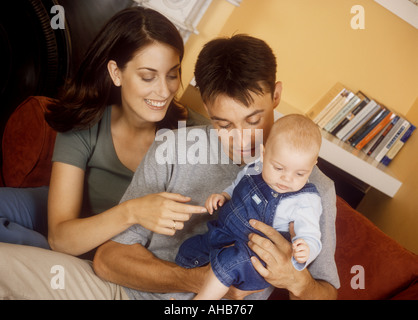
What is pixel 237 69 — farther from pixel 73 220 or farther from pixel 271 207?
pixel 73 220

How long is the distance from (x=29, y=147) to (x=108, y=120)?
1.20 feet

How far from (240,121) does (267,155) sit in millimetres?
176

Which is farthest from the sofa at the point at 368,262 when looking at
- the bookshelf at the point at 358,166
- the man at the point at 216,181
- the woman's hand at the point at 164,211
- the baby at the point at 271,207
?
the bookshelf at the point at 358,166

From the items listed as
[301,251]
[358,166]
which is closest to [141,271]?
[301,251]

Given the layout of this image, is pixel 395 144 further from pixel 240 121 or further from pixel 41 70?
pixel 41 70

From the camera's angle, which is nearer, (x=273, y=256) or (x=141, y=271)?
(x=273, y=256)

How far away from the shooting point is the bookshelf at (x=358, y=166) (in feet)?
6.79

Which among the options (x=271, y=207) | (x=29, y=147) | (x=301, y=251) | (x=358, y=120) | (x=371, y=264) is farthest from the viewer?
(x=358, y=120)

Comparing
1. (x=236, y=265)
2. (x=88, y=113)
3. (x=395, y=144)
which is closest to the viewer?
(x=236, y=265)

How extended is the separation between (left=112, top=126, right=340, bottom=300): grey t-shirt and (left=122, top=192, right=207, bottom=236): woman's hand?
0.43 feet

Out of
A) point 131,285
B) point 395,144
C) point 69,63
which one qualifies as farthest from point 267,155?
point 69,63

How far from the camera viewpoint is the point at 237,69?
1.18 meters

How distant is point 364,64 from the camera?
2.29m

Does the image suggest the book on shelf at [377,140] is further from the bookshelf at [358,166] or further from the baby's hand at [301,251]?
the baby's hand at [301,251]
